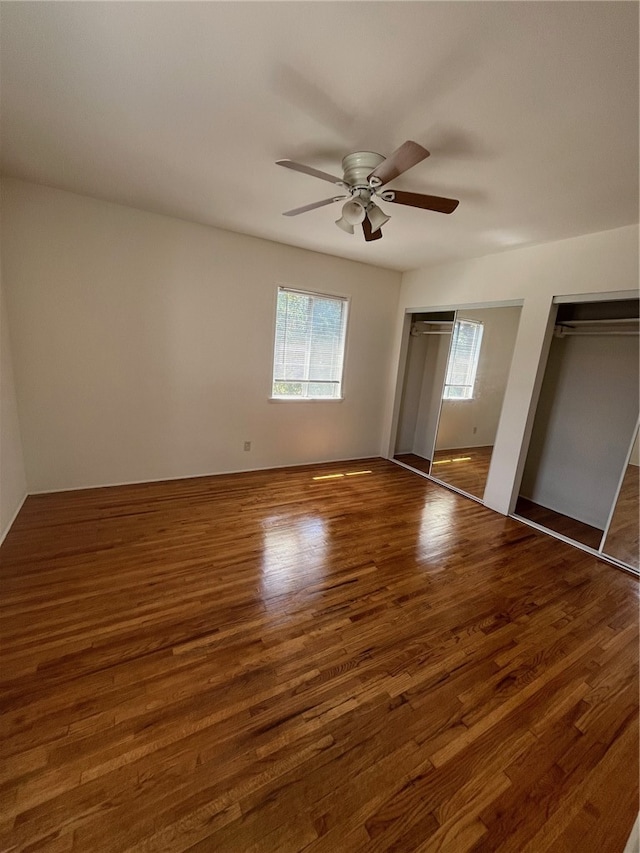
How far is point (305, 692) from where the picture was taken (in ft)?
5.11

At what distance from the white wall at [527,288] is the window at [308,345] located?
1415 millimetres

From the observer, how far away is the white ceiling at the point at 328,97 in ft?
4.05

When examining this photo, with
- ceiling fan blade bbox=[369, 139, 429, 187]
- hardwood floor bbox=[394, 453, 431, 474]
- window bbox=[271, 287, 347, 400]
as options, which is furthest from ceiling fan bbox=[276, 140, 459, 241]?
hardwood floor bbox=[394, 453, 431, 474]

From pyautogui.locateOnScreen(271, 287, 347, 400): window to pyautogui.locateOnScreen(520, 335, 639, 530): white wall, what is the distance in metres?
2.47

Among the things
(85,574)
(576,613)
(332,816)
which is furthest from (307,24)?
(576,613)

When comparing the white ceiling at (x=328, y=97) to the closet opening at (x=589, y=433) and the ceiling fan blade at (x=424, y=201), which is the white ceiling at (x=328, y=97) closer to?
the ceiling fan blade at (x=424, y=201)

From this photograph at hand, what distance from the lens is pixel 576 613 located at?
222 cm

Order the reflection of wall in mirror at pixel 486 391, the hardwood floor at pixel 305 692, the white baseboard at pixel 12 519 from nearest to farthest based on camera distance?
the hardwood floor at pixel 305 692 < the white baseboard at pixel 12 519 < the reflection of wall in mirror at pixel 486 391

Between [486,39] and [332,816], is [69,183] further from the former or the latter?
[332,816]

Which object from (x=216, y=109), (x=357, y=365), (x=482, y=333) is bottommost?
(x=357, y=365)

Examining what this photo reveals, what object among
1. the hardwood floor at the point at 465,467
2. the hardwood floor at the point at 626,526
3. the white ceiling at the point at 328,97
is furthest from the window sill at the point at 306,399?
the hardwood floor at the point at 626,526

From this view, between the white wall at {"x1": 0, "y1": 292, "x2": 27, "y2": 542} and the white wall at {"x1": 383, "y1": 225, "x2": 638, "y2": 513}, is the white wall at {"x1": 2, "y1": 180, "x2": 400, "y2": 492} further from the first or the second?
the white wall at {"x1": 383, "y1": 225, "x2": 638, "y2": 513}

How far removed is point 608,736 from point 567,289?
317cm

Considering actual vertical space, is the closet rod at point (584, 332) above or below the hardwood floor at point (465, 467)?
above
